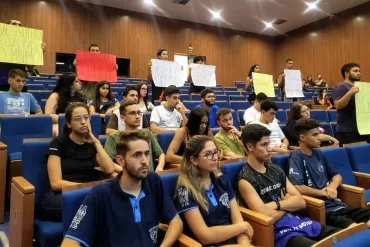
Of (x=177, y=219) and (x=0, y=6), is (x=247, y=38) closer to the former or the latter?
(x=0, y=6)

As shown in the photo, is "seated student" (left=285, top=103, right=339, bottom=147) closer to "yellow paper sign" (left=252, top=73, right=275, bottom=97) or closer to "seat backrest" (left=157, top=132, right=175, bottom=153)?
"seat backrest" (left=157, top=132, right=175, bottom=153)

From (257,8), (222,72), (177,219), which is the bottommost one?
(177,219)

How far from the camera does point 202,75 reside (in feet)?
16.4

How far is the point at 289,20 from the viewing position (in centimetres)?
1077

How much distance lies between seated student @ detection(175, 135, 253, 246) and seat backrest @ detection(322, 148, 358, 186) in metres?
1.15

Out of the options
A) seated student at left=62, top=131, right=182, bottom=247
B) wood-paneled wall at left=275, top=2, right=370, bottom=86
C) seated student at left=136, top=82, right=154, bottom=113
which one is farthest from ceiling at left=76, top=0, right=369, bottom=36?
seated student at left=62, top=131, right=182, bottom=247

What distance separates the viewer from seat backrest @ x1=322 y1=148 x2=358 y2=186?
2.27 metres

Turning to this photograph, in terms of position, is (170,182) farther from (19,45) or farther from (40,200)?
(19,45)

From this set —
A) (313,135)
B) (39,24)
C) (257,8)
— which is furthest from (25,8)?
(313,135)

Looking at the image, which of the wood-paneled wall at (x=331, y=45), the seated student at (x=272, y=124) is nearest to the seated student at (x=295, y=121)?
the seated student at (x=272, y=124)

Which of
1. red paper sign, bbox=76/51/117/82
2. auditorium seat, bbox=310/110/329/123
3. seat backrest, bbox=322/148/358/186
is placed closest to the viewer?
seat backrest, bbox=322/148/358/186

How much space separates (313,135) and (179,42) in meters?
9.26

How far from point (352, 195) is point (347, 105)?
1.03 metres

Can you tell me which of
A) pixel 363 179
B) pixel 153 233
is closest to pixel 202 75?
pixel 363 179
